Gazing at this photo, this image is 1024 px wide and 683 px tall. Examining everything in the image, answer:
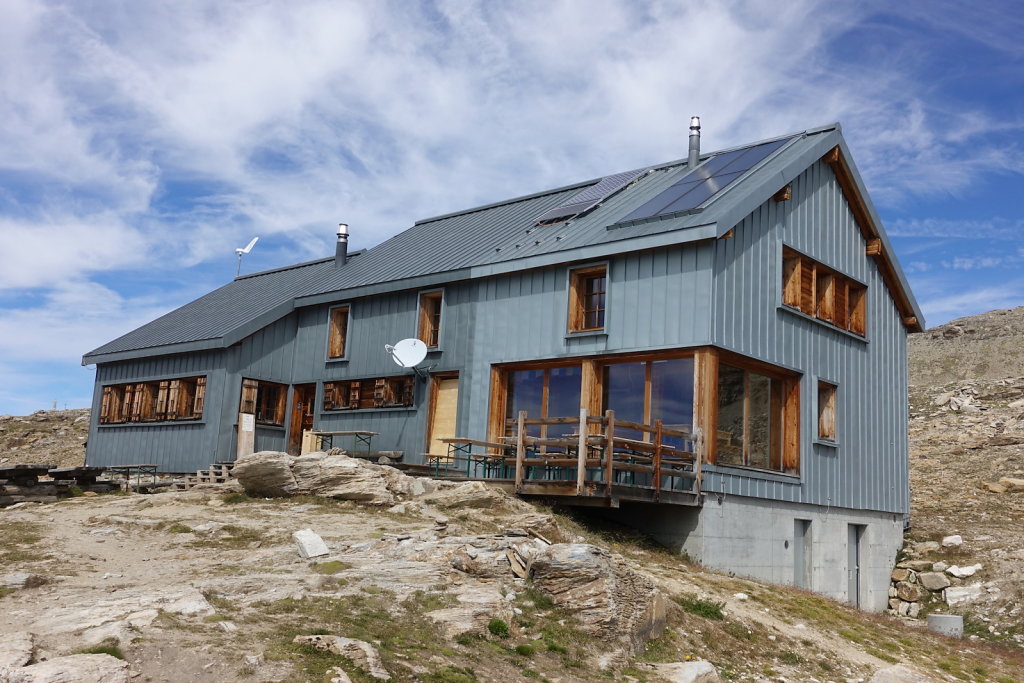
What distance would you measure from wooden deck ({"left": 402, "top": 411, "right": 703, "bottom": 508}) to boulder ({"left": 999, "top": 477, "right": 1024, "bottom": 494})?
1318cm

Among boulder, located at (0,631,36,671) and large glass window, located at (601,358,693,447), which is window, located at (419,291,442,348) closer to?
large glass window, located at (601,358,693,447)

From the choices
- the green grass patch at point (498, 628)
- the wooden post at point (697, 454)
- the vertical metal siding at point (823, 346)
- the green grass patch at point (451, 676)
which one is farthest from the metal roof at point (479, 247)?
the green grass patch at point (451, 676)

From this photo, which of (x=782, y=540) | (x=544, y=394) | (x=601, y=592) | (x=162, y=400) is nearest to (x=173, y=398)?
(x=162, y=400)

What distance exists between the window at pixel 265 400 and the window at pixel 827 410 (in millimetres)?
14049

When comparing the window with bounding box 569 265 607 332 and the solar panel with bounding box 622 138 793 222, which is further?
the window with bounding box 569 265 607 332

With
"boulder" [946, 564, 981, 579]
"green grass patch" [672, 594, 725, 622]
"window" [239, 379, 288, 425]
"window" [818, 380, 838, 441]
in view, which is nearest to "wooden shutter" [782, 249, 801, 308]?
"window" [818, 380, 838, 441]

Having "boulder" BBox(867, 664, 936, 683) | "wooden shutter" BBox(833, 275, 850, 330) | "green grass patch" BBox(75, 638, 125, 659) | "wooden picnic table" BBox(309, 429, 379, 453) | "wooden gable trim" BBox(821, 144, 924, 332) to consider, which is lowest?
"boulder" BBox(867, 664, 936, 683)

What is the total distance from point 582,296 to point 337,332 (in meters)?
8.40

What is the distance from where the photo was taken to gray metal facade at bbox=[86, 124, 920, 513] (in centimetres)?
1912

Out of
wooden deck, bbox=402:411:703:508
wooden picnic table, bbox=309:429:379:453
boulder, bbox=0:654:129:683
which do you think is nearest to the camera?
boulder, bbox=0:654:129:683

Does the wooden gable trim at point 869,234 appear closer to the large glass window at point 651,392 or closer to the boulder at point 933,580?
the boulder at point 933,580

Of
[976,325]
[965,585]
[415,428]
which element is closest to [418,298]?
[415,428]

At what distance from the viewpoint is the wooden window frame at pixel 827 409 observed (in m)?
21.7

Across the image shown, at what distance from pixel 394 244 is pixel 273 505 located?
1417 cm
